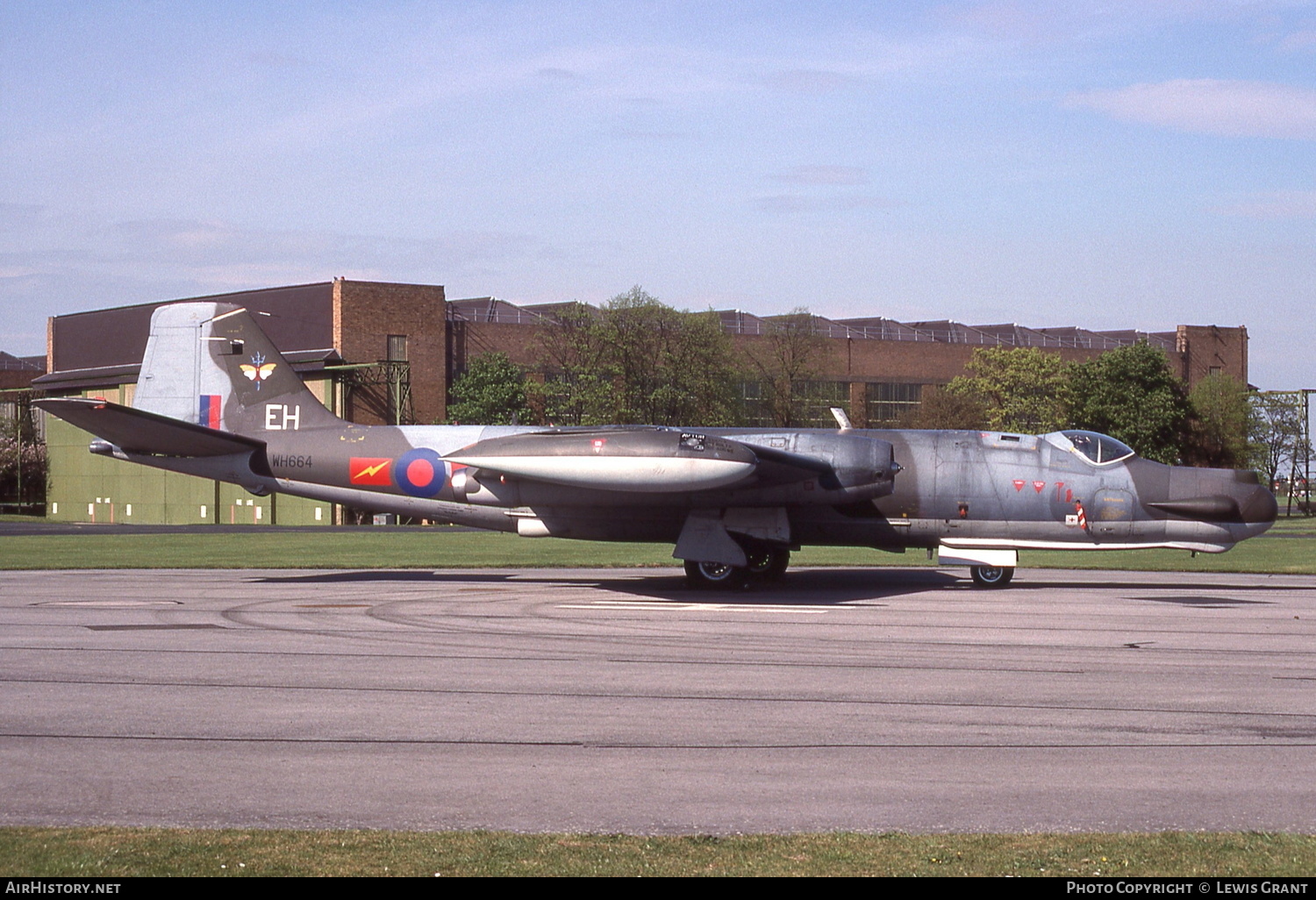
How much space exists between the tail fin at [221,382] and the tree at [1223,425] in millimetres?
74256

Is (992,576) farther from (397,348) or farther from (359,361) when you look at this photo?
(397,348)

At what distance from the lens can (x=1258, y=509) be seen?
22.2m

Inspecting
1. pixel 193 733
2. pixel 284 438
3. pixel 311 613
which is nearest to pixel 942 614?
pixel 311 613

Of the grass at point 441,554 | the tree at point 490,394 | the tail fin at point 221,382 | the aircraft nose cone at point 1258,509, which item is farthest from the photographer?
the tree at point 490,394

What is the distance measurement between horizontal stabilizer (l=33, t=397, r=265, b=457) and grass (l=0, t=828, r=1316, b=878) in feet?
56.7

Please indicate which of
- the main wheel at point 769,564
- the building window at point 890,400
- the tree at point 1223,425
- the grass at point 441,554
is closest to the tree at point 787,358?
the building window at point 890,400

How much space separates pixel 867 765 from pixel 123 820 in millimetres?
5464

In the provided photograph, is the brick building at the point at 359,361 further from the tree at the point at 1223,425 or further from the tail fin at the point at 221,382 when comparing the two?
the tail fin at the point at 221,382

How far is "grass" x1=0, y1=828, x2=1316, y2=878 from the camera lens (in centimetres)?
677

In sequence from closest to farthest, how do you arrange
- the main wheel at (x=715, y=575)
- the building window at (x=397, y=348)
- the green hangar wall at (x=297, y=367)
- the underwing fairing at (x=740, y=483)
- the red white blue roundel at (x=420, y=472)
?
the underwing fairing at (x=740, y=483), the main wheel at (x=715, y=575), the red white blue roundel at (x=420, y=472), the green hangar wall at (x=297, y=367), the building window at (x=397, y=348)

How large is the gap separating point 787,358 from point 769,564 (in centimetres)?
5922

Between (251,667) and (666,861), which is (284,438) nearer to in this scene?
(251,667)

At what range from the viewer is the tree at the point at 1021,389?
7706cm

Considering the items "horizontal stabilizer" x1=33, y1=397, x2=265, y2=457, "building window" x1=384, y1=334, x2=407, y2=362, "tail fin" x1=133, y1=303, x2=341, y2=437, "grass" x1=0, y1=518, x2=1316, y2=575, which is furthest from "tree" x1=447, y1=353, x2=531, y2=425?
"horizontal stabilizer" x1=33, y1=397, x2=265, y2=457
